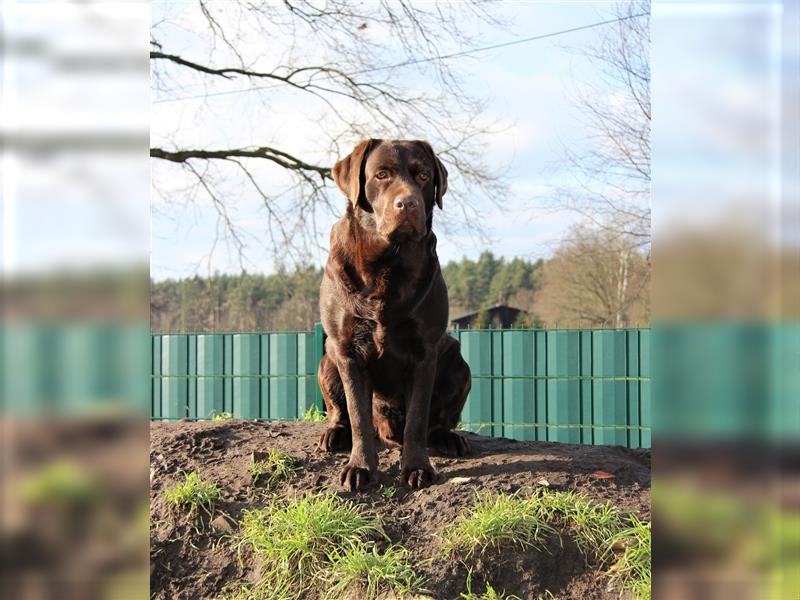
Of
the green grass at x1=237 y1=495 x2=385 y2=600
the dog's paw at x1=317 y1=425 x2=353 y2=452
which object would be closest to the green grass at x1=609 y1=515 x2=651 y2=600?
the green grass at x1=237 y1=495 x2=385 y2=600

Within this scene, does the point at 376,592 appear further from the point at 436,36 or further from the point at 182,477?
the point at 436,36

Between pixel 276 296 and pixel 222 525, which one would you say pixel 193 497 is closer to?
pixel 222 525

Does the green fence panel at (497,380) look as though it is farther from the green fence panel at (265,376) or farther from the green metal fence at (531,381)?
the green fence panel at (265,376)

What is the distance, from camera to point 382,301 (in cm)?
478

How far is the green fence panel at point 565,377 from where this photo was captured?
12.9 metres

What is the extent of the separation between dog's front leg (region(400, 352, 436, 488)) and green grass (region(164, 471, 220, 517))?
1200 mm

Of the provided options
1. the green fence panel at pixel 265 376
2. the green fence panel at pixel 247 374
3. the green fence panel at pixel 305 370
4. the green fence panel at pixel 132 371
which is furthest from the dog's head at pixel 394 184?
the green fence panel at pixel 247 374

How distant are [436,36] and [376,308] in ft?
23.4

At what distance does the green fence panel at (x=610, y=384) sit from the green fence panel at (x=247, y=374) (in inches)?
241

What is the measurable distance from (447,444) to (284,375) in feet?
29.9

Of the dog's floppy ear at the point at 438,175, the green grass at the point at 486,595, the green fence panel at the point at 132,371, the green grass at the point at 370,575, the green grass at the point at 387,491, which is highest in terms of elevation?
the dog's floppy ear at the point at 438,175

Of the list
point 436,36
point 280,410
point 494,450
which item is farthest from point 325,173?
point 494,450

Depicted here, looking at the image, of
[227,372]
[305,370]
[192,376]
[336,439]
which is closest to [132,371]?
[336,439]

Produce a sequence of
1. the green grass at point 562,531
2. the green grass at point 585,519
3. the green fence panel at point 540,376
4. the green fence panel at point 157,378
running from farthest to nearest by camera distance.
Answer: the green fence panel at point 157,378 < the green fence panel at point 540,376 < the green grass at point 585,519 < the green grass at point 562,531
